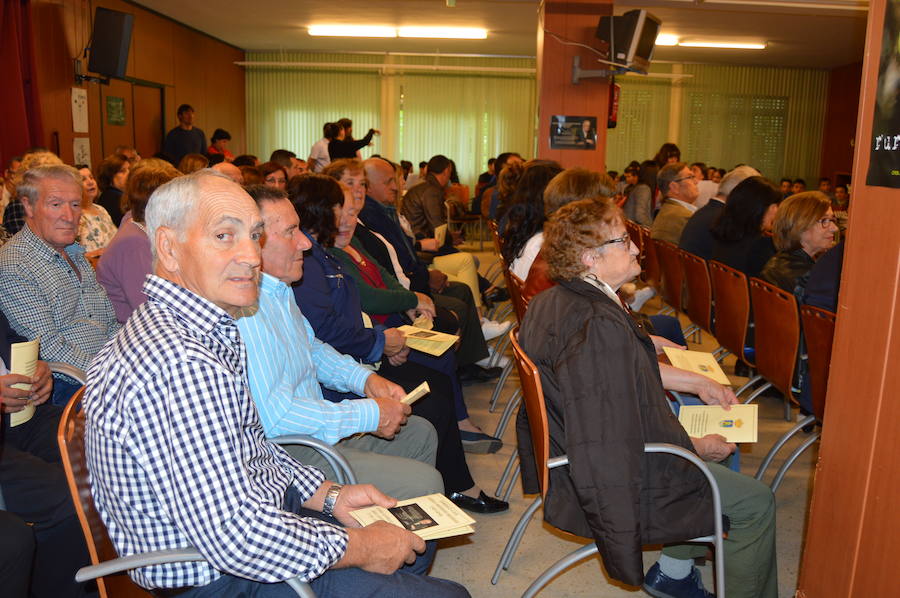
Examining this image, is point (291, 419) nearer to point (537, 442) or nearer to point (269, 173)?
point (537, 442)

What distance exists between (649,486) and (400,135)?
1297 centimetres

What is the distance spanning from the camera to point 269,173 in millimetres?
5770

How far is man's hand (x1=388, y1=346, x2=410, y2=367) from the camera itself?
313 cm

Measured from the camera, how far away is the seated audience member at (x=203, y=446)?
4.16 feet

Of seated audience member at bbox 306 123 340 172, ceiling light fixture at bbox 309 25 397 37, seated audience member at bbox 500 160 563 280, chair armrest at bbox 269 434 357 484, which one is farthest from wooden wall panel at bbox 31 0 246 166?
chair armrest at bbox 269 434 357 484

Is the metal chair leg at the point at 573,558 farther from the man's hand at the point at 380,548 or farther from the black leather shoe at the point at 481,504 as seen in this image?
the black leather shoe at the point at 481,504

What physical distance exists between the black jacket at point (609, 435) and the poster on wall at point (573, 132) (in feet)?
17.1

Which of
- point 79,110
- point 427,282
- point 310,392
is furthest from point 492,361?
point 79,110

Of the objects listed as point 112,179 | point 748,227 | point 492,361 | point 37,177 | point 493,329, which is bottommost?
point 492,361

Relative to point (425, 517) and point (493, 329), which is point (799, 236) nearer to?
point (493, 329)

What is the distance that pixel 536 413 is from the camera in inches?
76.9

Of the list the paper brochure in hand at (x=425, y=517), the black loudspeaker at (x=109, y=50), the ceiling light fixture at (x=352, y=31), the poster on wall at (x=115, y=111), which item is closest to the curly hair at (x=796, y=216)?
the paper brochure in hand at (x=425, y=517)

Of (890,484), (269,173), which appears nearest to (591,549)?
(890,484)

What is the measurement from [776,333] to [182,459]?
261 cm
